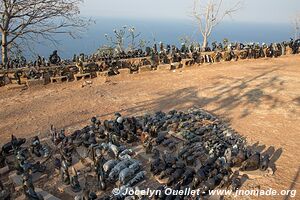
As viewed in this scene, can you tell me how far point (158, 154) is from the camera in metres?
7.52

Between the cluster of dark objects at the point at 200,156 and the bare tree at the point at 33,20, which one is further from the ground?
the bare tree at the point at 33,20

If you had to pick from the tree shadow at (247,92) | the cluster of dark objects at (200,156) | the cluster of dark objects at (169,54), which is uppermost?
the cluster of dark objects at (169,54)

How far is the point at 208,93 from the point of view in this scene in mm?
12508

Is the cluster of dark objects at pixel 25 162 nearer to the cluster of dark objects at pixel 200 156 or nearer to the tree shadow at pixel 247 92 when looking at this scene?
the cluster of dark objects at pixel 200 156

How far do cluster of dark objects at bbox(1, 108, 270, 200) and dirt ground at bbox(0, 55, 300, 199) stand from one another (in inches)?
24.9

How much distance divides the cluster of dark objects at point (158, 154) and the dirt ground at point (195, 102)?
0.63 m

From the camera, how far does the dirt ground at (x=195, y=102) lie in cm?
850

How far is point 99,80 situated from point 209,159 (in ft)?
27.2

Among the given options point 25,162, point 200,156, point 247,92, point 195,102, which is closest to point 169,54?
point 247,92

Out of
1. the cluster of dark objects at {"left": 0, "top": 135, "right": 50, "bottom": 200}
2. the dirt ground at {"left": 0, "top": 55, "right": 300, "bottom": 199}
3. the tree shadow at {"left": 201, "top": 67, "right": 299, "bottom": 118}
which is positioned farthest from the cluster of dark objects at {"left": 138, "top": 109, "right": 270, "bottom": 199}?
the cluster of dark objects at {"left": 0, "top": 135, "right": 50, "bottom": 200}

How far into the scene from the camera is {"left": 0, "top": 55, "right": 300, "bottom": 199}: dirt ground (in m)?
8.50

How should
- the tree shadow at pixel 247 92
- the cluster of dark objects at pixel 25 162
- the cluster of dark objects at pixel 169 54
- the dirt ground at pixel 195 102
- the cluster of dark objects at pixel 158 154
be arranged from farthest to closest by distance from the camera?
the cluster of dark objects at pixel 169 54 < the tree shadow at pixel 247 92 < the dirt ground at pixel 195 102 < the cluster of dark objects at pixel 158 154 < the cluster of dark objects at pixel 25 162

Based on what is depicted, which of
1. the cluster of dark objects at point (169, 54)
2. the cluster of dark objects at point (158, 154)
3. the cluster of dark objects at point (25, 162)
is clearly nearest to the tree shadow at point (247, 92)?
the cluster of dark objects at point (158, 154)

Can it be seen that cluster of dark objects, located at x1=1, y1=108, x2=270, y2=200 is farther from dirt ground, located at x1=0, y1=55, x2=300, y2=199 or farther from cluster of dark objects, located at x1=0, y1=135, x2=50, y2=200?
dirt ground, located at x1=0, y1=55, x2=300, y2=199
